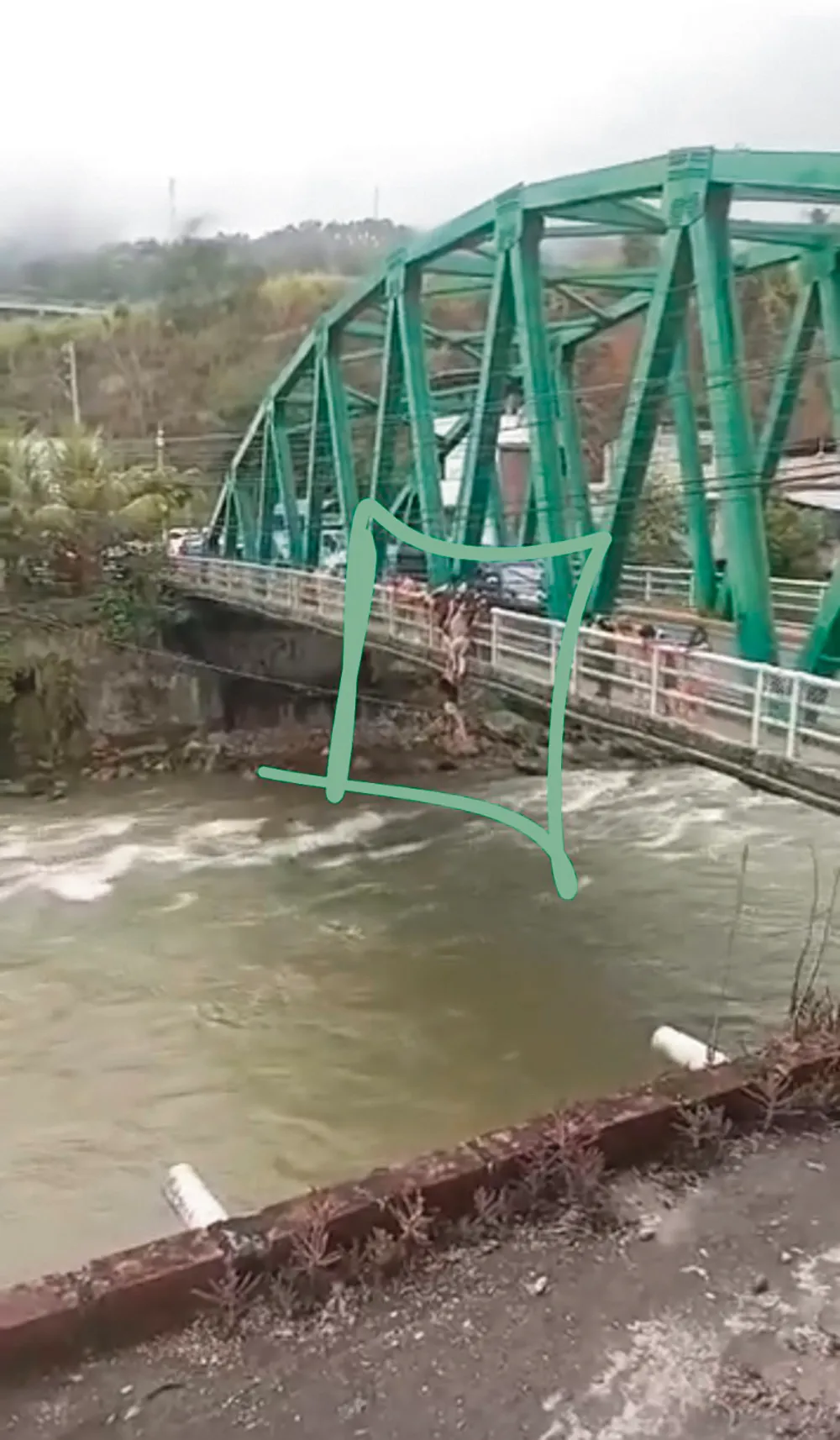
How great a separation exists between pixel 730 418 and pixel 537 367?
9.01 feet

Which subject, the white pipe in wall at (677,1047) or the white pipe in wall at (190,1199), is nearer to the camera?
the white pipe in wall at (190,1199)

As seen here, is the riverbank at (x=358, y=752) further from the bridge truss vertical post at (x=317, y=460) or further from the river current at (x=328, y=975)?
the bridge truss vertical post at (x=317, y=460)

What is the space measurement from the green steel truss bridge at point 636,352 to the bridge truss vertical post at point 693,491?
0.07 ft

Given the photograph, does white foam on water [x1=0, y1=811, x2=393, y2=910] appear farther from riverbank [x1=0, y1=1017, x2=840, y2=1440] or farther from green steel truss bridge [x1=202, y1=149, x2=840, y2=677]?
riverbank [x1=0, y1=1017, x2=840, y2=1440]

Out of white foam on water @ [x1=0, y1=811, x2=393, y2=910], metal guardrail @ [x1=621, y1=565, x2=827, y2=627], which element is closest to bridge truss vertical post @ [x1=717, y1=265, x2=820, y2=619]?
metal guardrail @ [x1=621, y1=565, x2=827, y2=627]

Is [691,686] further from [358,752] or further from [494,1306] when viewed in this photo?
[358,752]

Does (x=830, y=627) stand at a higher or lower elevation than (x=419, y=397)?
lower

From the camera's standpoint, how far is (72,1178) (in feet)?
15.3

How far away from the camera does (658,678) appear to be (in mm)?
6008

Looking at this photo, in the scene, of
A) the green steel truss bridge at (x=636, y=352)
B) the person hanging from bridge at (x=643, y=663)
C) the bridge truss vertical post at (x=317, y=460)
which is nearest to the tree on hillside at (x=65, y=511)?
the bridge truss vertical post at (x=317, y=460)

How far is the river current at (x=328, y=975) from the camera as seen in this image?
4910 millimetres

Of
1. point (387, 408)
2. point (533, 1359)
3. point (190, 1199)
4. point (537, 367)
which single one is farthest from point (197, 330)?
point (533, 1359)

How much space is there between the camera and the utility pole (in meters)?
20.9

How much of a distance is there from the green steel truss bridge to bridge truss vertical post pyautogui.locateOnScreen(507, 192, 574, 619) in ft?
0.04
